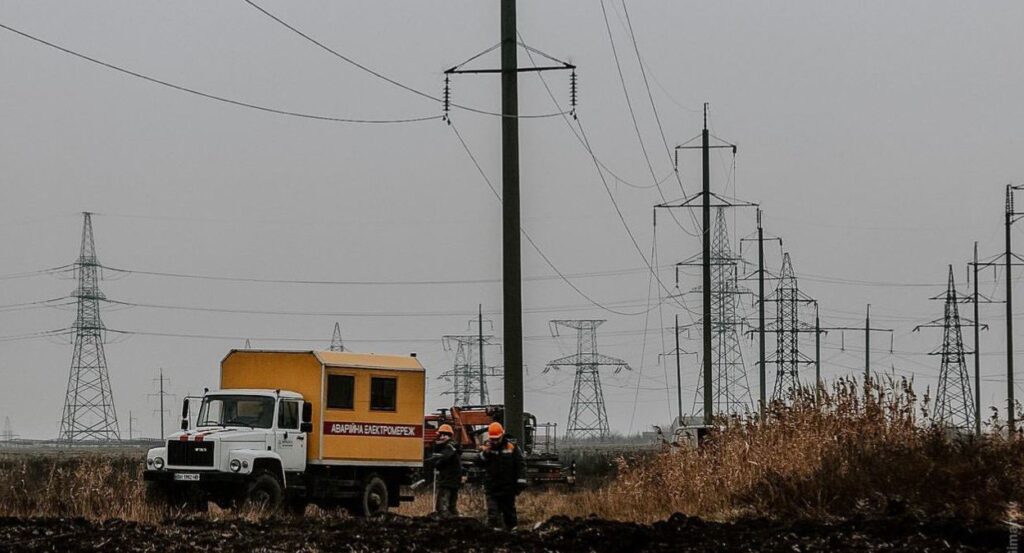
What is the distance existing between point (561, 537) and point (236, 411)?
14.1 meters

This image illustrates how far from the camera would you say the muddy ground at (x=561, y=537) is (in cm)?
1805

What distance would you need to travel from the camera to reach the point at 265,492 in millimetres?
31016

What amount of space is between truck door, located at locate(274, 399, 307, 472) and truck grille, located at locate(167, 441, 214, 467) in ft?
5.30

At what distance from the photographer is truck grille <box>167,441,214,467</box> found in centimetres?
3072

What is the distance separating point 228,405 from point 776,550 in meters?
17.2

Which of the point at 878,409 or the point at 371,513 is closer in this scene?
the point at 878,409

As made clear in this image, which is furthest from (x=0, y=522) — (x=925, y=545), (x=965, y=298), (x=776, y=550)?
(x=965, y=298)

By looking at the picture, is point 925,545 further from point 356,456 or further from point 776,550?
point 356,456

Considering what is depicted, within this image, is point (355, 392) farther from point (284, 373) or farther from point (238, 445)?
point (238, 445)

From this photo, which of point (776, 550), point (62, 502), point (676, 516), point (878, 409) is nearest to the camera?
point (776, 550)

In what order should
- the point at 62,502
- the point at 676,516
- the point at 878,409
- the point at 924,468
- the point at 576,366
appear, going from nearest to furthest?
the point at 676,516
the point at 924,468
the point at 878,409
the point at 62,502
the point at 576,366

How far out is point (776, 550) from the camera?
17.4m

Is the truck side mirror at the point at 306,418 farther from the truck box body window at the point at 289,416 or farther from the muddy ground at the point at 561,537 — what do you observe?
the muddy ground at the point at 561,537

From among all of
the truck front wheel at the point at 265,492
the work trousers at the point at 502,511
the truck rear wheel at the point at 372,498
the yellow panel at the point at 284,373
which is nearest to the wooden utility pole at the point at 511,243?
the work trousers at the point at 502,511
